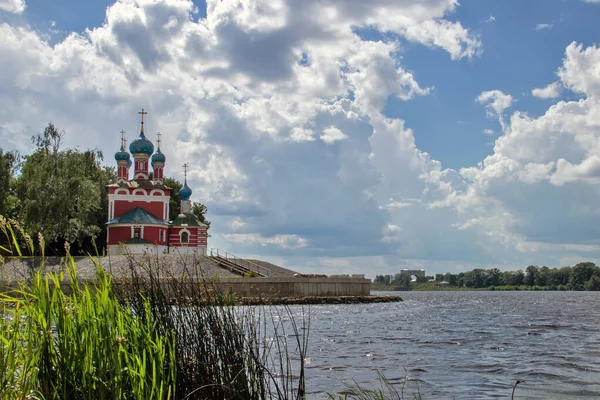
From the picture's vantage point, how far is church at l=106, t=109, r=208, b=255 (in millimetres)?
60719

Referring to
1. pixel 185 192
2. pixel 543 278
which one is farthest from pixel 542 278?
pixel 185 192

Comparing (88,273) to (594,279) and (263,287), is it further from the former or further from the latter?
(594,279)

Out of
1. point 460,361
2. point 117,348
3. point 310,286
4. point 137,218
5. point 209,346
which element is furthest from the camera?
point 137,218

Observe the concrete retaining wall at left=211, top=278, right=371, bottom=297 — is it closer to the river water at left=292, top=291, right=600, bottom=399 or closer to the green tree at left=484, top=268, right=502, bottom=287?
the river water at left=292, top=291, right=600, bottom=399

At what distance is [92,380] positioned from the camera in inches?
245

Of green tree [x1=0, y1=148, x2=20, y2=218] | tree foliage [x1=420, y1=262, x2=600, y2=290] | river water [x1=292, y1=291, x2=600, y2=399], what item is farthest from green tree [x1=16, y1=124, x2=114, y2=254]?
tree foliage [x1=420, y1=262, x2=600, y2=290]

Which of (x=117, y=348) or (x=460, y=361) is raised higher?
(x=117, y=348)

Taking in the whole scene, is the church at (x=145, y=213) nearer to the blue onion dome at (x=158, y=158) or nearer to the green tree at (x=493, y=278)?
the blue onion dome at (x=158, y=158)

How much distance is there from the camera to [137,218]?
60.9m

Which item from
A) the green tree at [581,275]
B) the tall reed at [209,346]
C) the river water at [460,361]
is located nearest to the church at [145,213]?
the river water at [460,361]

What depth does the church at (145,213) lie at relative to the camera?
60.7m

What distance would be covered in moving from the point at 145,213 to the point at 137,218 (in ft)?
5.53

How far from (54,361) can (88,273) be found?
4122 cm

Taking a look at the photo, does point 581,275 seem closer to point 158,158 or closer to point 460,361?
point 158,158
